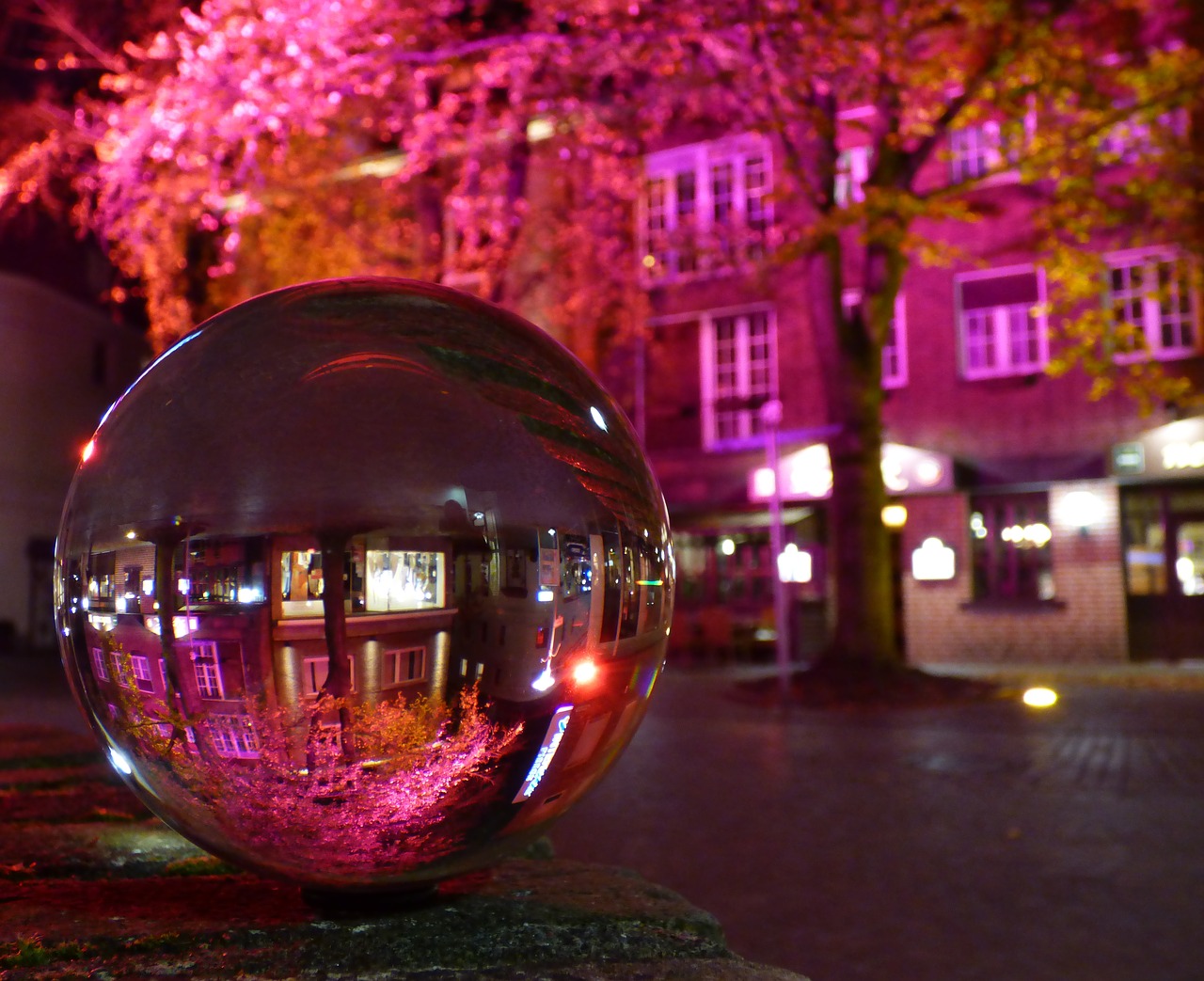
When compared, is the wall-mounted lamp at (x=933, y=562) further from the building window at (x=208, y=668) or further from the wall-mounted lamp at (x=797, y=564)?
the building window at (x=208, y=668)

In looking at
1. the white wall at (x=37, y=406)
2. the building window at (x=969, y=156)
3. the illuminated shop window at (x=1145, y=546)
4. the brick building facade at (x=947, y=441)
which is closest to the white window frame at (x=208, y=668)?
the brick building facade at (x=947, y=441)

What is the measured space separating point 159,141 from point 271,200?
520 centimetres

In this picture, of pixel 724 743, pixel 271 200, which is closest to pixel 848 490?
pixel 724 743

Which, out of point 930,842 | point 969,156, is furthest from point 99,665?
point 969,156

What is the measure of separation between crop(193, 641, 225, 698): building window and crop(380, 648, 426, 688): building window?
11.7 inches

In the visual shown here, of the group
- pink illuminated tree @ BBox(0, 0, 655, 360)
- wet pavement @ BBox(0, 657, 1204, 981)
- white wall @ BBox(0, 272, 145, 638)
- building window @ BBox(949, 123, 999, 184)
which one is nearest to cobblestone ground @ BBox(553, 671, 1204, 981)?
wet pavement @ BBox(0, 657, 1204, 981)

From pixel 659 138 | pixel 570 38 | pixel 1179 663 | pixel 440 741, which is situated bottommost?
pixel 1179 663

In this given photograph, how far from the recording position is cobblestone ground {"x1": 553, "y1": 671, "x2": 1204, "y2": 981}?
4.31 m

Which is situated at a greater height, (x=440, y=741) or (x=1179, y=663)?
(x=440, y=741)

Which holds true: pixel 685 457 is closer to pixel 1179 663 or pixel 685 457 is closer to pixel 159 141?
pixel 1179 663

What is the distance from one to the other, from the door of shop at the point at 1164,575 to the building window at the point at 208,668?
19.3m

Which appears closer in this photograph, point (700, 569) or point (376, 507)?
point (376, 507)

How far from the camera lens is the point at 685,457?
2211cm

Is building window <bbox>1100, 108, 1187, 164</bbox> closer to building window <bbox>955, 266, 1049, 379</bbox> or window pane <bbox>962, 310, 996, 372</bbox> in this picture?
building window <bbox>955, 266, 1049, 379</bbox>
